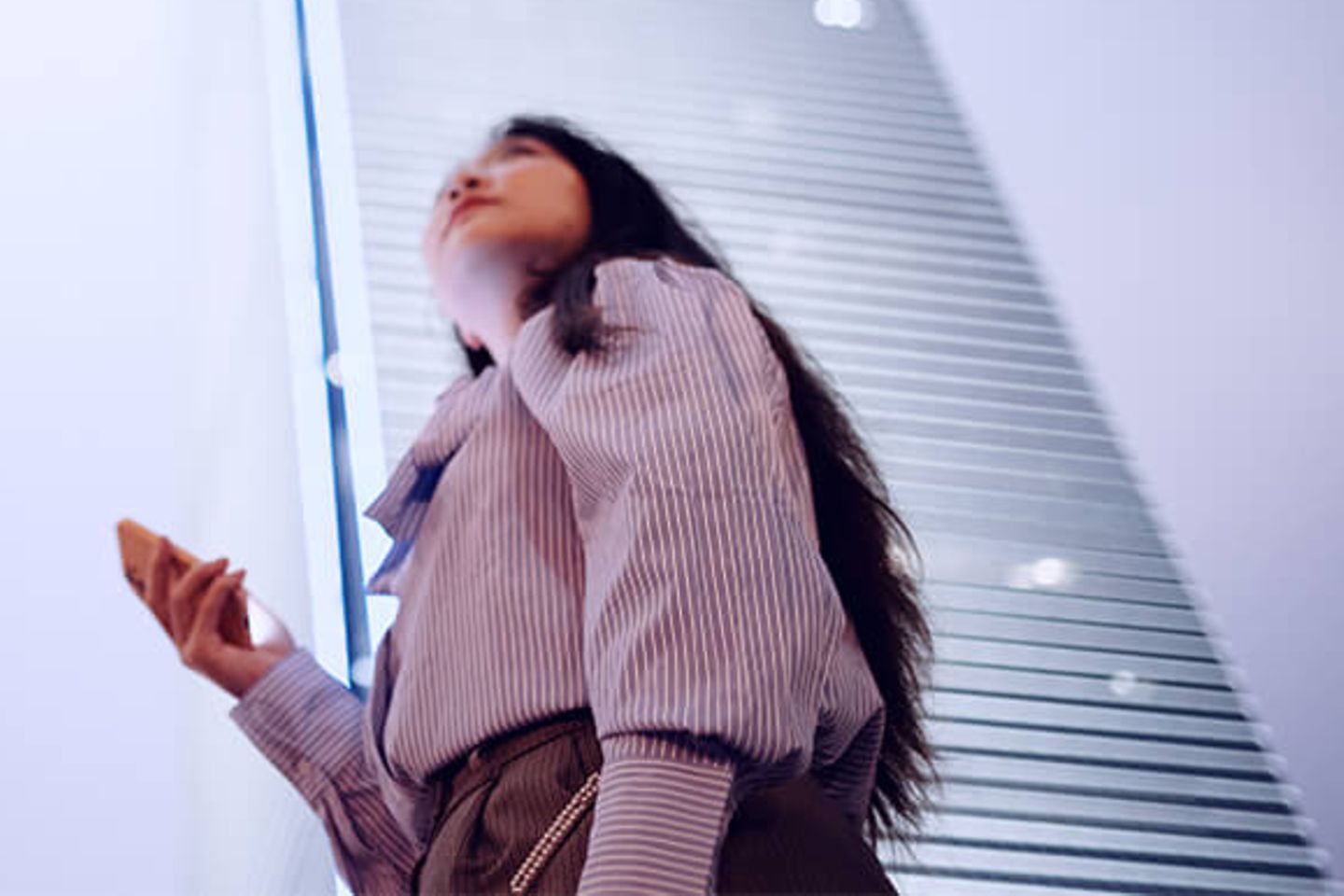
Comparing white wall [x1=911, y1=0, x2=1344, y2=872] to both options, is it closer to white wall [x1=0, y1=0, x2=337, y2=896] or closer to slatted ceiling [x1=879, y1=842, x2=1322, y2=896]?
slatted ceiling [x1=879, y1=842, x2=1322, y2=896]

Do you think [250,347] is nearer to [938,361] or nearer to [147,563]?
[147,563]

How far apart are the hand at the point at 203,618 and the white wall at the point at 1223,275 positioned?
119 cm

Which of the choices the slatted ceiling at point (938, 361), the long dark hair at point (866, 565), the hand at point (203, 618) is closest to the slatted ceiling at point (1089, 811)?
the slatted ceiling at point (938, 361)

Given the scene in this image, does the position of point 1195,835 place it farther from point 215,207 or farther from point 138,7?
point 138,7

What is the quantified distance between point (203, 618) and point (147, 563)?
0.18ft

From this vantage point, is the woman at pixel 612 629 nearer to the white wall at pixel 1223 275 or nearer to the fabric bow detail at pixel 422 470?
the fabric bow detail at pixel 422 470

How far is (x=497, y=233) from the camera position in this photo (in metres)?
0.99

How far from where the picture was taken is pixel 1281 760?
4.98ft

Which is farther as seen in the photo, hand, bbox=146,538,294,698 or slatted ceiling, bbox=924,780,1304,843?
slatted ceiling, bbox=924,780,1304,843

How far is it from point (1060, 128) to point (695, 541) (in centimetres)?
166

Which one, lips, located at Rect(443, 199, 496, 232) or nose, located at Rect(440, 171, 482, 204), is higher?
nose, located at Rect(440, 171, 482, 204)

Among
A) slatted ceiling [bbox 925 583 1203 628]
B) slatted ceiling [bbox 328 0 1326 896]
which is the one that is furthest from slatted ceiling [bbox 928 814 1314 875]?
slatted ceiling [bbox 925 583 1203 628]

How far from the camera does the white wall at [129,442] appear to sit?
104cm

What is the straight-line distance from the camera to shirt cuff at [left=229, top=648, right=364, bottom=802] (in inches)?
32.9
